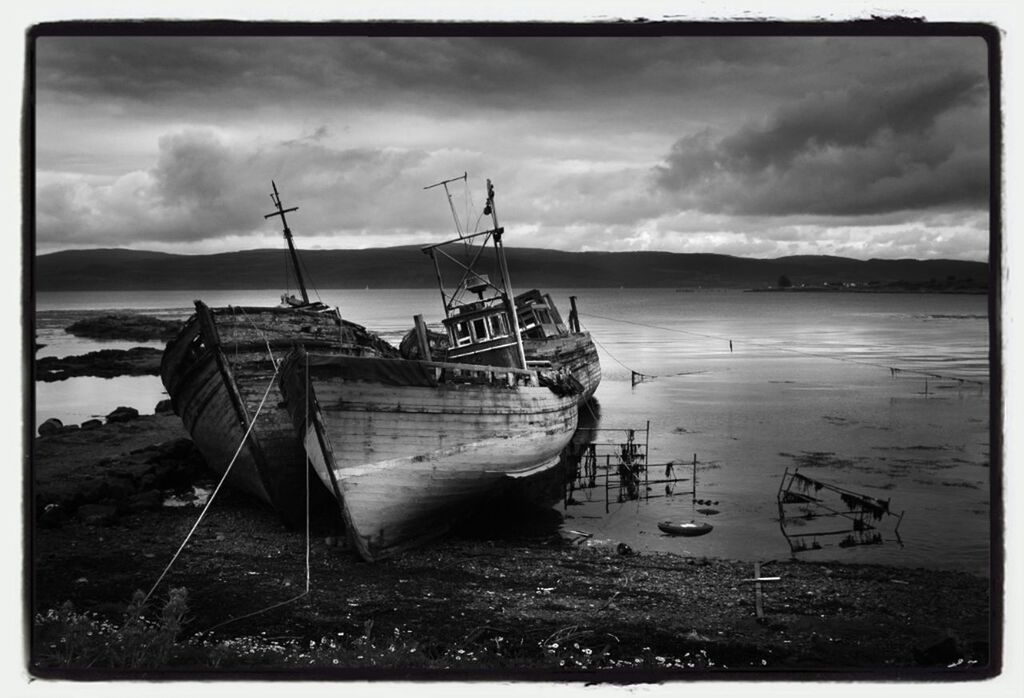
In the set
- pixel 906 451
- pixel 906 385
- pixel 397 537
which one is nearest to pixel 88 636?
pixel 397 537

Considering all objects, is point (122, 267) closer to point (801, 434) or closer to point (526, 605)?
point (526, 605)

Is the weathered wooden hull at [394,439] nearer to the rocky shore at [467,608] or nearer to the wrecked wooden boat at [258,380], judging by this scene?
the rocky shore at [467,608]

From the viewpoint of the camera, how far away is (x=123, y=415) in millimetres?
20781

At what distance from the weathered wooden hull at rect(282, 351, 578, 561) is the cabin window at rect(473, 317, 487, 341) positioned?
499 cm

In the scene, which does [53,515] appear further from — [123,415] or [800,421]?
[800,421]

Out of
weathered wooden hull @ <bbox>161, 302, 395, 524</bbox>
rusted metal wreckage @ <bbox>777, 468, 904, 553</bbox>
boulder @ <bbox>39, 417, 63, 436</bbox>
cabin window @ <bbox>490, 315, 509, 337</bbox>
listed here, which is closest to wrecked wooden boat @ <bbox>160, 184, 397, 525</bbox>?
weathered wooden hull @ <bbox>161, 302, 395, 524</bbox>

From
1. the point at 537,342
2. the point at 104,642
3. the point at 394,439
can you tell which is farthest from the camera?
the point at 537,342

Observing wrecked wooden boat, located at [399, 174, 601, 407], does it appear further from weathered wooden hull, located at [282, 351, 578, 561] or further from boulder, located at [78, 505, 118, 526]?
boulder, located at [78, 505, 118, 526]

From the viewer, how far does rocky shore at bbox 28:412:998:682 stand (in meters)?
6.39

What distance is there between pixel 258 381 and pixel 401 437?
2.95 m

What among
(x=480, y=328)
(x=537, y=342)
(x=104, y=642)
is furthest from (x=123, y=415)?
(x=104, y=642)

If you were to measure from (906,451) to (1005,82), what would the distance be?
12580mm

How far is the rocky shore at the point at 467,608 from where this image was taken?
252 inches

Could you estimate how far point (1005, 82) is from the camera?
590 centimetres
